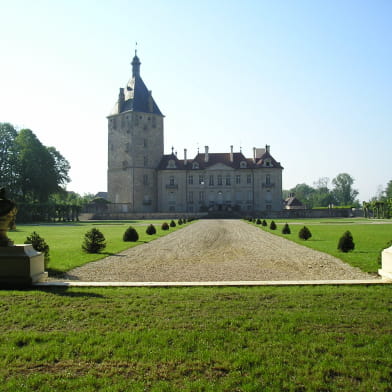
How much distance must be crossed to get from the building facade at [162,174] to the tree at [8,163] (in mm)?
18009

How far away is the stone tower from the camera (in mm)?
66812

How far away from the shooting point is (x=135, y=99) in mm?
68375

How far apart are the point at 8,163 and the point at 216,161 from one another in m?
33.3

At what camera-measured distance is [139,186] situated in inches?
2640

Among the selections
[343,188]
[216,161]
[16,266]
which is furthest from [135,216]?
[343,188]

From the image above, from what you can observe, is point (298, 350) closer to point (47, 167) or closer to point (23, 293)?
point (23, 293)

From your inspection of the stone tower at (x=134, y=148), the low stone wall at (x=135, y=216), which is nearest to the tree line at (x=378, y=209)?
the low stone wall at (x=135, y=216)

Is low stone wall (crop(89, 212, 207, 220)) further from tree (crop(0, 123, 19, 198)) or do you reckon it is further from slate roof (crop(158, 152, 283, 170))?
tree (crop(0, 123, 19, 198))

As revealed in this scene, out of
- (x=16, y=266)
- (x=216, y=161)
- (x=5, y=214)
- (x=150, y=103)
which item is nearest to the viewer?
(x=5, y=214)

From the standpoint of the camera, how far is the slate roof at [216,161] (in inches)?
2736

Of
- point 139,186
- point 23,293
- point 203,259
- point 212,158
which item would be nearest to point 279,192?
point 212,158

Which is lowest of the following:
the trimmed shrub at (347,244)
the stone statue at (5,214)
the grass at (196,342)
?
the grass at (196,342)

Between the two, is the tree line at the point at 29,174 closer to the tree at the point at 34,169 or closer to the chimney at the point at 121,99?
the tree at the point at 34,169

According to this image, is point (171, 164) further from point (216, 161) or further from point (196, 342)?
point (196, 342)
